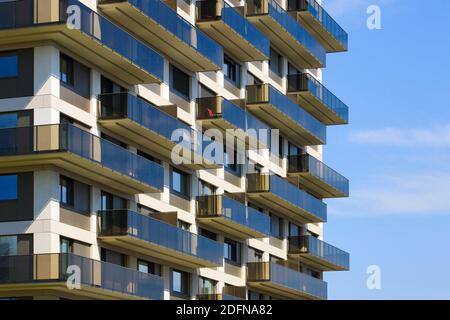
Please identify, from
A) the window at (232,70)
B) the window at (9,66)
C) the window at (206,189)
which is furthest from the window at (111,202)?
the window at (232,70)

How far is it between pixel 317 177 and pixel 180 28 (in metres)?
26.2

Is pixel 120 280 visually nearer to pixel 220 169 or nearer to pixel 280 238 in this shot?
pixel 220 169

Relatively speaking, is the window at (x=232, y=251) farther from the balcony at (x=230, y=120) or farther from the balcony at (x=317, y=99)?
the balcony at (x=317, y=99)

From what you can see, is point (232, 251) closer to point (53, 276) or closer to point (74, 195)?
point (74, 195)

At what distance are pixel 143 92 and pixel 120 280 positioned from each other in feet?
34.0

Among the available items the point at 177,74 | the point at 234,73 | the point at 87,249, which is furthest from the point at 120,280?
the point at 234,73

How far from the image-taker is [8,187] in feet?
150

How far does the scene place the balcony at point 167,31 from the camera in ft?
167

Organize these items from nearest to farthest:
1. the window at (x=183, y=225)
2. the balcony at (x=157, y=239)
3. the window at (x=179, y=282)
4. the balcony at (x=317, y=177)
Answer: the balcony at (x=157, y=239) → the window at (x=179, y=282) → the window at (x=183, y=225) → the balcony at (x=317, y=177)

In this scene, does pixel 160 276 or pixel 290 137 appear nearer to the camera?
pixel 160 276

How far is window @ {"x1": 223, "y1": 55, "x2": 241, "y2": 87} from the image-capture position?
6625 centimetres

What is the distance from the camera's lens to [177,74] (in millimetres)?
58781

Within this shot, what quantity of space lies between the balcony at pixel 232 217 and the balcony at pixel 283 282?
2.19 metres
